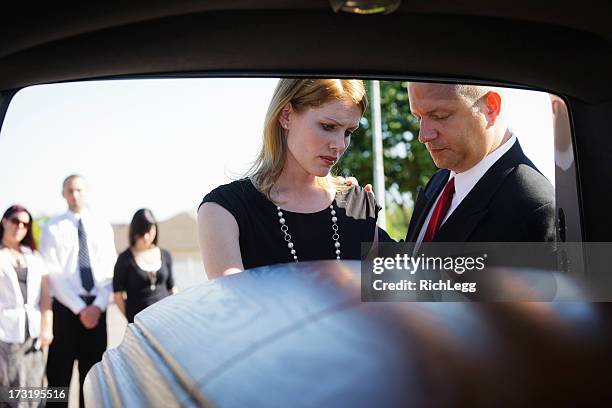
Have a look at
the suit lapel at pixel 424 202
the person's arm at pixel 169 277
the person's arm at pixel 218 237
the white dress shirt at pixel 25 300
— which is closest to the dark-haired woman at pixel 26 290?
the white dress shirt at pixel 25 300

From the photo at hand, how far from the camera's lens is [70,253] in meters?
5.34

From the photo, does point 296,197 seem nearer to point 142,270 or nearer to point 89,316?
point 89,316

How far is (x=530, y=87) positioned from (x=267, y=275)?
908 millimetres

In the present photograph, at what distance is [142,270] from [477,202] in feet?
14.2

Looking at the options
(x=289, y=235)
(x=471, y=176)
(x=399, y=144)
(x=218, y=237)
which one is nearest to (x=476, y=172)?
(x=471, y=176)

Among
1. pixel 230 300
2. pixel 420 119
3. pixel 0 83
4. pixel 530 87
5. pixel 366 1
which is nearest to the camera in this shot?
pixel 230 300

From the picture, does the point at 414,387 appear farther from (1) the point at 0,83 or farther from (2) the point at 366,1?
(1) the point at 0,83

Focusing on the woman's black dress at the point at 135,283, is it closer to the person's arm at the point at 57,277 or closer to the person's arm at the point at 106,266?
the person's arm at the point at 106,266

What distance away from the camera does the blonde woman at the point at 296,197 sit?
2.05 meters

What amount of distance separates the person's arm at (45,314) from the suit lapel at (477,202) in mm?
4067

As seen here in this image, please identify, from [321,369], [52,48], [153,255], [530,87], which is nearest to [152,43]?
[52,48]

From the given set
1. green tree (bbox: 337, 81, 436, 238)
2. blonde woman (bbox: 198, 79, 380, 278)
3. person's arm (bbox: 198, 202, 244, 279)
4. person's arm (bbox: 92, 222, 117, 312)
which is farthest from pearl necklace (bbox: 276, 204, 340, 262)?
green tree (bbox: 337, 81, 436, 238)

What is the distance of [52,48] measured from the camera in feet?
3.28

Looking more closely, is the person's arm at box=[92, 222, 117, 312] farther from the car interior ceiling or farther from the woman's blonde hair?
the car interior ceiling
